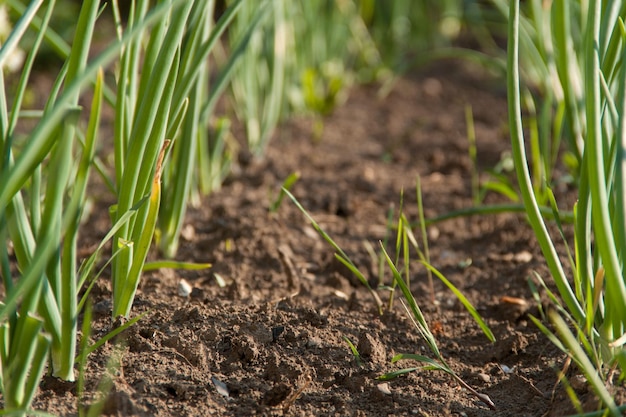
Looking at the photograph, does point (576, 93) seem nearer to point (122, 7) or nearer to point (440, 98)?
A: point (440, 98)

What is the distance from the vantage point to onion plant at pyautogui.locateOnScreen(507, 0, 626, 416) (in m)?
0.78

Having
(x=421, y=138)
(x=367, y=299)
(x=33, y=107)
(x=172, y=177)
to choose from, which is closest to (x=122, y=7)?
(x=33, y=107)

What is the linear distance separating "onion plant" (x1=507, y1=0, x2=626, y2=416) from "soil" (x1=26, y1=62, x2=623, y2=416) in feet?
0.27

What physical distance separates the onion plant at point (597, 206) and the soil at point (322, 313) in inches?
3.3

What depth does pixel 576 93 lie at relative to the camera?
1.49 metres

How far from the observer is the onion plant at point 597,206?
0.78 metres

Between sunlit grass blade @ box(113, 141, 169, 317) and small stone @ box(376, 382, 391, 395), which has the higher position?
sunlit grass blade @ box(113, 141, 169, 317)

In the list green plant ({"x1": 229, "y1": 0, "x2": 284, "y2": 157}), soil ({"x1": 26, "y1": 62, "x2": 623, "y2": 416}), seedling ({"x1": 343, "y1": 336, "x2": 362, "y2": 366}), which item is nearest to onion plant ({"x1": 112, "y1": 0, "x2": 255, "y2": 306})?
soil ({"x1": 26, "y1": 62, "x2": 623, "y2": 416})

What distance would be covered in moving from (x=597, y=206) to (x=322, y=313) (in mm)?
492

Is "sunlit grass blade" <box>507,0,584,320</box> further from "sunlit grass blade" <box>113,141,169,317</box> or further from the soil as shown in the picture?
"sunlit grass blade" <box>113,141,169,317</box>

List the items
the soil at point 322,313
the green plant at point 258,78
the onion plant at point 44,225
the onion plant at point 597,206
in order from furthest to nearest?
the green plant at point 258,78, the soil at point 322,313, the onion plant at point 597,206, the onion plant at point 44,225

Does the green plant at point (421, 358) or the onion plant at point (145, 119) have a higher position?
the onion plant at point (145, 119)

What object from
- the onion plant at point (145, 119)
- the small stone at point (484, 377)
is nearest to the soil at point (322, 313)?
the small stone at point (484, 377)

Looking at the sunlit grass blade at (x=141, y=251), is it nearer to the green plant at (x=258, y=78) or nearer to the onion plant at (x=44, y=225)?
the onion plant at (x=44, y=225)
